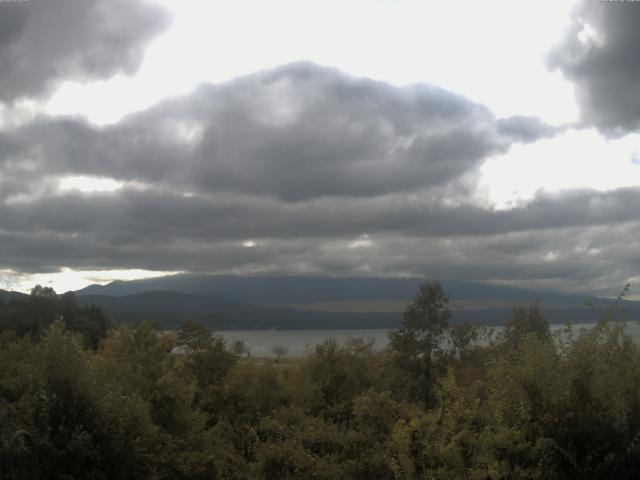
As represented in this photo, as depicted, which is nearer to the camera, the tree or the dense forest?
the dense forest

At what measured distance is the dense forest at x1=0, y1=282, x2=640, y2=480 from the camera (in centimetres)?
1422

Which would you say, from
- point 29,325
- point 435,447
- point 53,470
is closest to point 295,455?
point 435,447

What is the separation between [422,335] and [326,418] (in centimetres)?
1706

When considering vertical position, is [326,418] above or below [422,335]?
below

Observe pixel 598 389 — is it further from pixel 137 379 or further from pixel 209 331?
pixel 209 331

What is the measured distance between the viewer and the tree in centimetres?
4847

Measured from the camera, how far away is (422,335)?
165 ft

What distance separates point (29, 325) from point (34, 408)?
76.7 meters

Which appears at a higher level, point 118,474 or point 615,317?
point 615,317

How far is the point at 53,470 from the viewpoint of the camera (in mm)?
17000

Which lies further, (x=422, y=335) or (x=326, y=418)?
(x=422, y=335)

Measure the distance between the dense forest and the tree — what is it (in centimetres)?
974

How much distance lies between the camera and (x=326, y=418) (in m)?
35.2

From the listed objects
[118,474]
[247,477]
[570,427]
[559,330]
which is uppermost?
[559,330]
